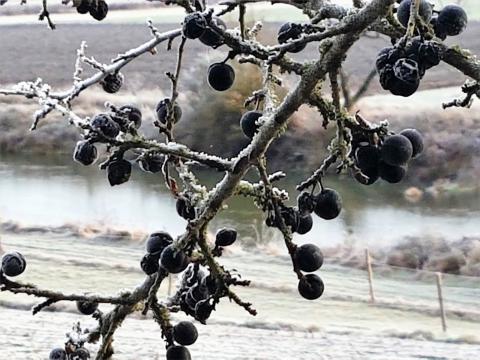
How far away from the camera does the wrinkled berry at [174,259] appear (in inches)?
21.5

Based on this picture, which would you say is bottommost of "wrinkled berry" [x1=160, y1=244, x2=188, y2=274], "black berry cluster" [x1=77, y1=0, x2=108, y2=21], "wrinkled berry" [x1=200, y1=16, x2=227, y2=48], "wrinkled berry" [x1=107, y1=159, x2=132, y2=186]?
"wrinkled berry" [x1=160, y1=244, x2=188, y2=274]

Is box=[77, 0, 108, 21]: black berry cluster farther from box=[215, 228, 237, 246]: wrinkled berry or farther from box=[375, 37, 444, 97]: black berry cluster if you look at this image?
box=[375, 37, 444, 97]: black berry cluster

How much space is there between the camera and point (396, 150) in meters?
0.54

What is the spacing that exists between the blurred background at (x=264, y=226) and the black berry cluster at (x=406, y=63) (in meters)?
2.48

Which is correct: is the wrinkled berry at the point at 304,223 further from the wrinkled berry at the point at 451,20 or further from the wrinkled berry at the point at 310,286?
the wrinkled berry at the point at 451,20

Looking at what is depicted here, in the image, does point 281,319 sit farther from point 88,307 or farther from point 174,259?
point 174,259

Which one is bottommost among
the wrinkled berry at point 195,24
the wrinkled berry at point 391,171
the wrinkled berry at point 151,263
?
the wrinkled berry at point 151,263

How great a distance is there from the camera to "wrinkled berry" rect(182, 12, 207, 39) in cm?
A: 51

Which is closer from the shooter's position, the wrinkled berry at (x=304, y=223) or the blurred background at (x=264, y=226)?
the wrinkled berry at (x=304, y=223)

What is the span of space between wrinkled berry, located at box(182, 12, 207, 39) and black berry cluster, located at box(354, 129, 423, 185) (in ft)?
0.44

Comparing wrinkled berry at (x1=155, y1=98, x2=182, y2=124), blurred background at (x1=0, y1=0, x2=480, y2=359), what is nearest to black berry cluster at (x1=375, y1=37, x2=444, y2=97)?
wrinkled berry at (x1=155, y1=98, x2=182, y2=124)

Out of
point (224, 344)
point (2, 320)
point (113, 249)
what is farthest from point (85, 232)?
point (224, 344)

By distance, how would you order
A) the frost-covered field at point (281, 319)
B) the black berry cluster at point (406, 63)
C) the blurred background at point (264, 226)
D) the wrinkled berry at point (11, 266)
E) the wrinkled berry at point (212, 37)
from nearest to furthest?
the black berry cluster at point (406, 63)
the wrinkled berry at point (212, 37)
the wrinkled berry at point (11, 266)
the frost-covered field at point (281, 319)
the blurred background at point (264, 226)

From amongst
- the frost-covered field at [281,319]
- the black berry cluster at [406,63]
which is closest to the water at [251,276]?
the frost-covered field at [281,319]
